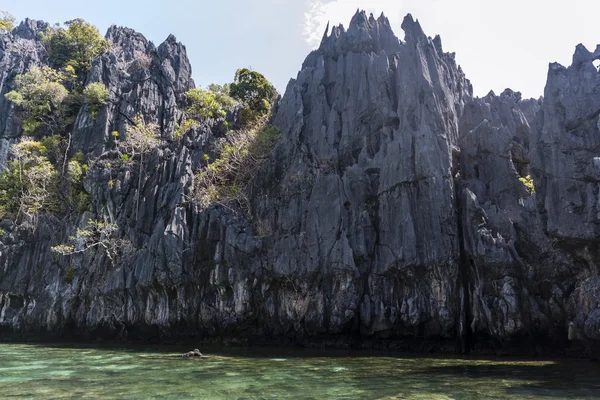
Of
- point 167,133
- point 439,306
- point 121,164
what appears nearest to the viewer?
point 439,306

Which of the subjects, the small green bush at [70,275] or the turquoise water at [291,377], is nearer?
the turquoise water at [291,377]

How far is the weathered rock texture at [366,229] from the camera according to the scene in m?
23.7

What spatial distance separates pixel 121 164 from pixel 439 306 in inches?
1139

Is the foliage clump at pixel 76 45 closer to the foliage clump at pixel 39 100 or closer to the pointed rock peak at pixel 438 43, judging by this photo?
the foliage clump at pixel 39 100

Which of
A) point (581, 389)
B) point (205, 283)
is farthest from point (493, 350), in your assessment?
point (205, 283)

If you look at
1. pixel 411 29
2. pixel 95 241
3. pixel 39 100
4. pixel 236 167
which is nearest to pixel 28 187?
pixel 95 241

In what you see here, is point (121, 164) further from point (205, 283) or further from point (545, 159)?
point (545, 159)

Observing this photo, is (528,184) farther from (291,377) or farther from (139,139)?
(139,139)

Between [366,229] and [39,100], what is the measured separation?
37.9 metres

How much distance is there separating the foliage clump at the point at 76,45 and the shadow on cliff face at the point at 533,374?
50.9 meters

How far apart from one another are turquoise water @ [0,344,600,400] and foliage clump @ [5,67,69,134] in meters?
29.7

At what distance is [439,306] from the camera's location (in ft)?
82.3

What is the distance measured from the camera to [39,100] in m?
46.0

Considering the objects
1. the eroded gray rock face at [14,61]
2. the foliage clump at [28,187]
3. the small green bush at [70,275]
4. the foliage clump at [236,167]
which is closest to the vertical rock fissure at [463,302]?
the foliage clump at [236,167]
